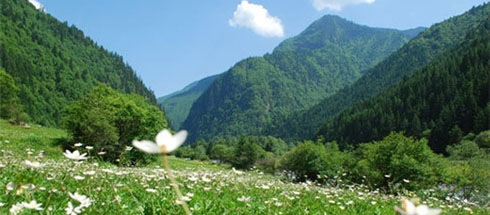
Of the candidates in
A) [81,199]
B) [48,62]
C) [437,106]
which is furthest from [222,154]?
[81,199]

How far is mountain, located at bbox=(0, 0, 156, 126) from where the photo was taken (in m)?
103

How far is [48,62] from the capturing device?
443 feet

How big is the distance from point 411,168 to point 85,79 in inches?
5847

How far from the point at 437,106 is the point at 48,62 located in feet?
466

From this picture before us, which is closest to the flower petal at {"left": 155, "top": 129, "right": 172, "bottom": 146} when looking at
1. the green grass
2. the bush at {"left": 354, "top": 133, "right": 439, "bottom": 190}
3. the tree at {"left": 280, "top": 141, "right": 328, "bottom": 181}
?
the green grass

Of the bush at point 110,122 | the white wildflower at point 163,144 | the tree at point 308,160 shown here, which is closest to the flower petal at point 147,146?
the white wildflower at point 163,144

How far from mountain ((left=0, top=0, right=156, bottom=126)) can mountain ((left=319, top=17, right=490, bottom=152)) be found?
9542 centimetres

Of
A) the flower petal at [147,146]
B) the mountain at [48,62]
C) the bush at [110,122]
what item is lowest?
the flower petal at [147,146]

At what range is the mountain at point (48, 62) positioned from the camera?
10253 centimetres

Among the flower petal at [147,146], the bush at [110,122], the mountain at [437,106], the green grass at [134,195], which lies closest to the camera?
the flower petal at [147,146]

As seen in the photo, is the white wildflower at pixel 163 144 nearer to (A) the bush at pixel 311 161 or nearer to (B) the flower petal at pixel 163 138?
(B) the flower petal at pixel 163 138

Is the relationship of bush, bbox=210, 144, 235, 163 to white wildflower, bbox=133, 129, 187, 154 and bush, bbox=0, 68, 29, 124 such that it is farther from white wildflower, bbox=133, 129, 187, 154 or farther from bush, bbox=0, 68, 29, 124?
white wildflower, bbox=133, 129, 187, 154

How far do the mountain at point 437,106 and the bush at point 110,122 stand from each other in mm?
80196

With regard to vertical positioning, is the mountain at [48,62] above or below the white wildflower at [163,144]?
above
